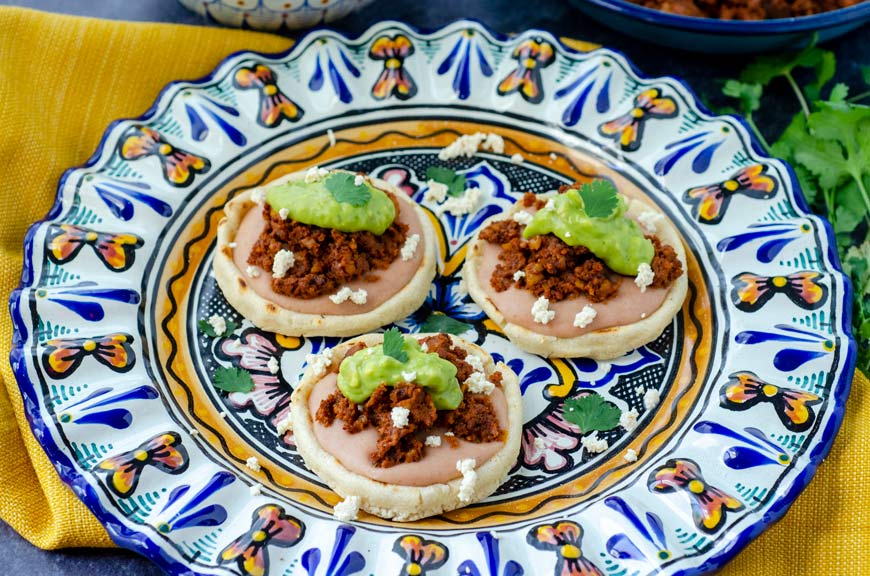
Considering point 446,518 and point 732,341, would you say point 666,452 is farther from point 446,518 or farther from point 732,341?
point 446,518

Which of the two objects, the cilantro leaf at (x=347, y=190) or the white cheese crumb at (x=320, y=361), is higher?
the cilantro leaf at (x=347, y=190)

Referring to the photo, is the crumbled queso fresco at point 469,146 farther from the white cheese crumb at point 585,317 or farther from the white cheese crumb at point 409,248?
the white cheese crumb at point 585,317

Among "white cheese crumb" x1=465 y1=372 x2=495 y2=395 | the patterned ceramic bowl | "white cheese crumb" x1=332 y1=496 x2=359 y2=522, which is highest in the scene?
the patterned ceramic bowl

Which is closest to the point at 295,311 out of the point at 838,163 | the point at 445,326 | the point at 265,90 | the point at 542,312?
the point at 445,326

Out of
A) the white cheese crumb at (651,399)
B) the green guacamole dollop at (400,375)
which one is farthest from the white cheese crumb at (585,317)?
the green guacamole dollop at (400,375)

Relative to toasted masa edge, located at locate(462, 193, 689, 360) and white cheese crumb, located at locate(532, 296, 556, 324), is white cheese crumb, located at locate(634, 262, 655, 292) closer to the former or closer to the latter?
toasted masa edge, located at locate(462, 193, 689, 360)

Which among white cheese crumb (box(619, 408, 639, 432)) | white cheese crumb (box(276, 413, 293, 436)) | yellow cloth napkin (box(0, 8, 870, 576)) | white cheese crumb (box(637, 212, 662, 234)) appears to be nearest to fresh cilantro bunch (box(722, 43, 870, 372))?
white cheese crumb (box(637, 212, 662, 234))

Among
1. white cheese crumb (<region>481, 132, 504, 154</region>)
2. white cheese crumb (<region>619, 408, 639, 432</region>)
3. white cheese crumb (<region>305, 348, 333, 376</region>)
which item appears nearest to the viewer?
white cheese crumb (<region>305, 348, 333, 376</region>)
